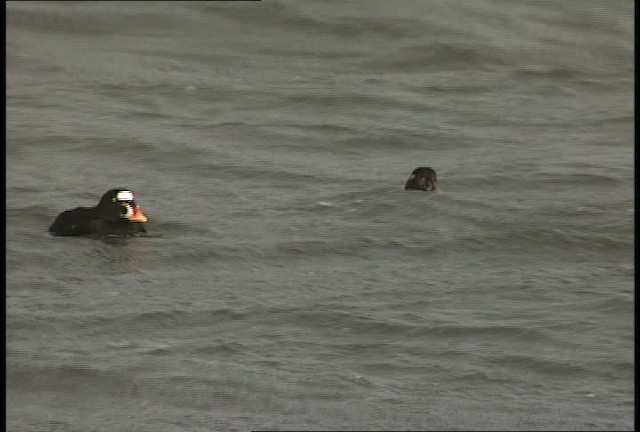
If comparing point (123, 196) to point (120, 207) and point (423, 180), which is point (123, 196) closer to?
point (120, 207)

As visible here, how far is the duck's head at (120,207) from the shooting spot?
16.2 metres

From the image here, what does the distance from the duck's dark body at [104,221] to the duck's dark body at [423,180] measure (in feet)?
9.27

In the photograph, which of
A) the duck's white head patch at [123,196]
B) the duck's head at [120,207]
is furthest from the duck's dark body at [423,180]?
the duck's white head patch at [123,196]

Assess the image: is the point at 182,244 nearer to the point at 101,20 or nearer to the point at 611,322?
the point at 611,322

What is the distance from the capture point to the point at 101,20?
Answer: 25.0 m

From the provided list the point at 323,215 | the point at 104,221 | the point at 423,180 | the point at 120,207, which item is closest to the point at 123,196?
the point at 120,207

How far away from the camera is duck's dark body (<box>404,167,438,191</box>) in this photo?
701 inches

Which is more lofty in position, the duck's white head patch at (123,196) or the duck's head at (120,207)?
the duck's white head patch at (123,196)

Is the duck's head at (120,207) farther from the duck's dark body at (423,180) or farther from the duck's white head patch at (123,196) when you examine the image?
the duck's dark body at (423,180)

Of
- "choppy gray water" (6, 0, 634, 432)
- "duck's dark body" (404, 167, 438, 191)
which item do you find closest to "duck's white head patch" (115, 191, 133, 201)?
"choppy gray water" (6, 0, 634, 432)

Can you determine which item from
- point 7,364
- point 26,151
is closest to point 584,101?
point 26,151

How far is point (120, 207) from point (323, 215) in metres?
1.90

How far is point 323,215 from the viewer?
17016 mm

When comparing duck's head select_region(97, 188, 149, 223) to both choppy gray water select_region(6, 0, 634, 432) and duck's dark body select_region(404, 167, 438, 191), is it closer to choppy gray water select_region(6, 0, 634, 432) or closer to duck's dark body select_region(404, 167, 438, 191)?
choppy gray water select_region(6, 0, 634, 432)
